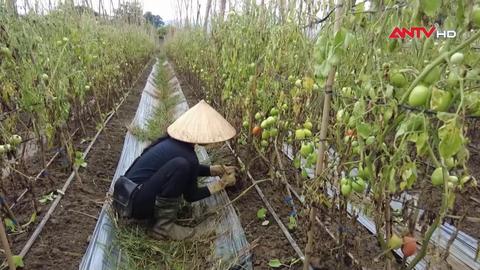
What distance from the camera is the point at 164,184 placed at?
240cm

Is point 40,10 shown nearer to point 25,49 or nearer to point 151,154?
point 25,49

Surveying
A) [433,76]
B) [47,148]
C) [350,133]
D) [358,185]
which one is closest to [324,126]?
[350,133]

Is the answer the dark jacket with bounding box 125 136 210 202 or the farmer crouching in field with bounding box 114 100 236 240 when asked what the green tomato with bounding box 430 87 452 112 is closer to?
the farmer crouching in field with bounding box 114 100 236 240

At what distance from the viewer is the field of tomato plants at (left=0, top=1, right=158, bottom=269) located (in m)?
2.27

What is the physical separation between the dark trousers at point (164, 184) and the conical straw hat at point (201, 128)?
0.17 m

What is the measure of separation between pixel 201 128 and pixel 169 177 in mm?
364

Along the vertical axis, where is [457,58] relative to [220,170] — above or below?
above

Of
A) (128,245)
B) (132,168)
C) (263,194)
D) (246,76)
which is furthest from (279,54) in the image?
(128,245)

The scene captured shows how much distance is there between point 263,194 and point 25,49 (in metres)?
1.97

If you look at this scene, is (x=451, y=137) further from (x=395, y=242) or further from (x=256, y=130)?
(x=256, y=130)

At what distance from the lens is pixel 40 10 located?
3.66 metres

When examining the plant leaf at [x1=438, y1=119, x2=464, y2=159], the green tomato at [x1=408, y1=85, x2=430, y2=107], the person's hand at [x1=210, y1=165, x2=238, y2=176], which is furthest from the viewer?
the person's hand at [x1=210, y1=165, x2=238, y2=176]

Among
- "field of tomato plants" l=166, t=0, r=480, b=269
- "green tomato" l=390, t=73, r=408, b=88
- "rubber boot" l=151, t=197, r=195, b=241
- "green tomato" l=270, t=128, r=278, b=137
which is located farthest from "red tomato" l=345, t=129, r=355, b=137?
"rubber boot" l=151, t=197, r=195, b=241

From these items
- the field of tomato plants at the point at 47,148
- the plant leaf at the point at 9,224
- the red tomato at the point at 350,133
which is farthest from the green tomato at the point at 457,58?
the plant leaf at the point at 9,224
